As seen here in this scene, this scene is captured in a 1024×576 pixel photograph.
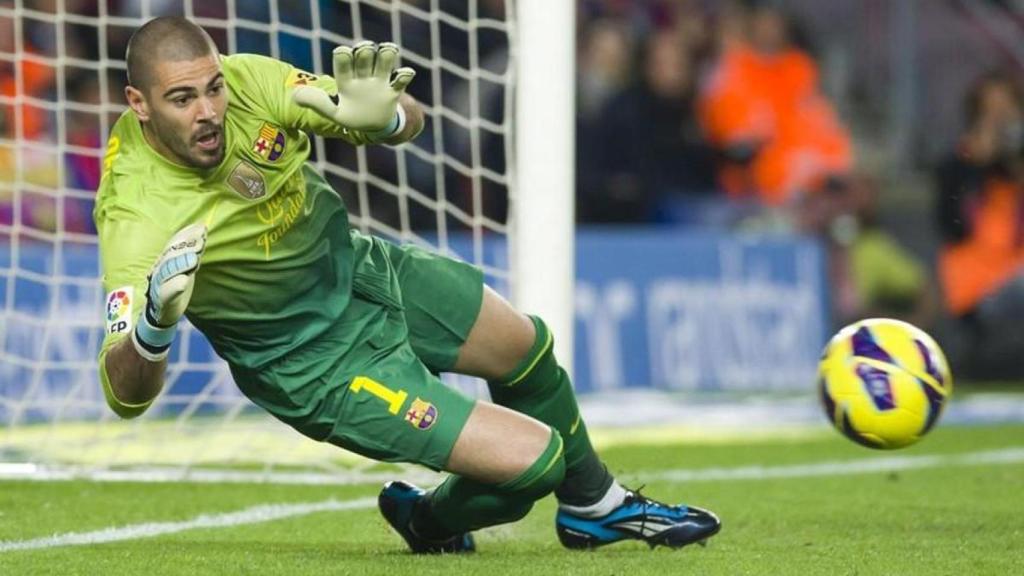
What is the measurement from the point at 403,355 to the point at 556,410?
2.02 ft

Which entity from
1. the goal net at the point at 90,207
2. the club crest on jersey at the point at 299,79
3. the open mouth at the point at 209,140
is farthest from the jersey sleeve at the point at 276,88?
the goal net at the point at 90,207

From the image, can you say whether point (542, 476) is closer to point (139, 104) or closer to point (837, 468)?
point (139, 104)

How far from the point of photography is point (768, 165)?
13.3 meters

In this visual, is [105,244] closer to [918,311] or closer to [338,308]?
[338,308]

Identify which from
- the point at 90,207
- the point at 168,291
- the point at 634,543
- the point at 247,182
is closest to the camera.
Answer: the point at 168,291

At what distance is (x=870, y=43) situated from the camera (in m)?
14.9

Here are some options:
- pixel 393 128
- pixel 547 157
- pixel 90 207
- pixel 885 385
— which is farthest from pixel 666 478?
A: pixel 90 207

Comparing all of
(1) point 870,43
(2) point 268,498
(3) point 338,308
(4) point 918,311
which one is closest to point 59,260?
(2) point 268,498

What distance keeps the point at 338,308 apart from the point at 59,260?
419 centimetres

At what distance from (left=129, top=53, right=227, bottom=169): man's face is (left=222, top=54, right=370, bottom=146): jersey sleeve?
210mm

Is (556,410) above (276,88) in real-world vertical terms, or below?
below

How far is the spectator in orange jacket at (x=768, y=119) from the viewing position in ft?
43.1

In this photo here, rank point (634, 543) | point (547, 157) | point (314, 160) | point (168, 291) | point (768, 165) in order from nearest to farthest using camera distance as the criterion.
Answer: point (168, 291), point (634, 543), point (547, 157), point (314, 160), point (768, 165)

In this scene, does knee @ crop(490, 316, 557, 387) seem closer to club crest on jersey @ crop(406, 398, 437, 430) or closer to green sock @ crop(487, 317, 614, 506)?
green sock @ crop(487, 317, 614, 506)
